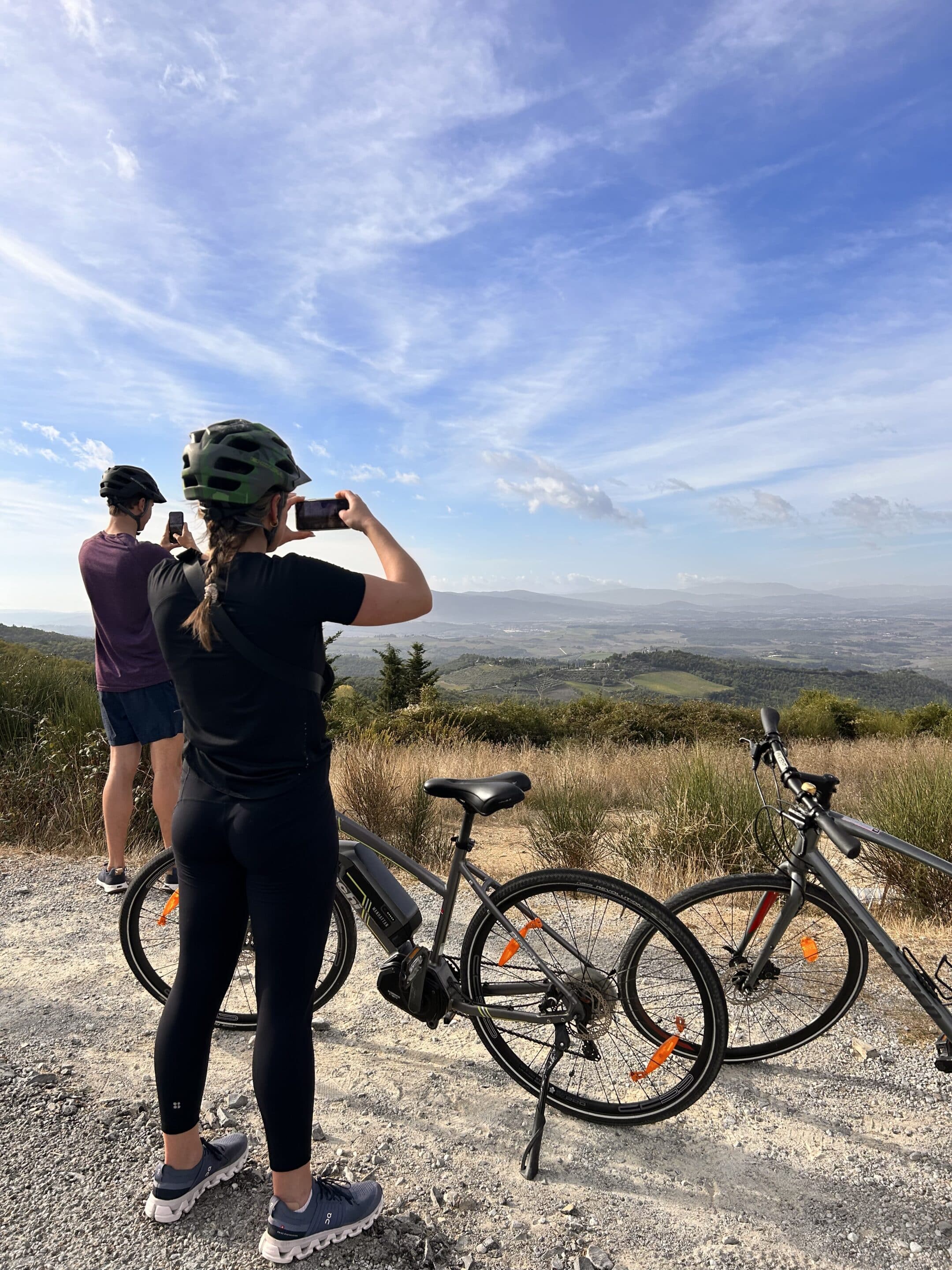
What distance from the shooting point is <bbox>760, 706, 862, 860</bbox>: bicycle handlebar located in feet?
8.28

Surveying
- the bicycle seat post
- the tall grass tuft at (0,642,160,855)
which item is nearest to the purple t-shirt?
the tall grass tuft at (0,642,160,855)

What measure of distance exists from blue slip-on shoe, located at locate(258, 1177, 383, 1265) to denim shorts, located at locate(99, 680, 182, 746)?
8.91 ft

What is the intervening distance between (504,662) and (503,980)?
5274cm

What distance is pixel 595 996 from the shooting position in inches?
103

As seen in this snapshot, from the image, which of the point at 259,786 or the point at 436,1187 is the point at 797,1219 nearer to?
the point at 436,1187

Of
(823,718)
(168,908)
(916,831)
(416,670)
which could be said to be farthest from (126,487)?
(416,670)

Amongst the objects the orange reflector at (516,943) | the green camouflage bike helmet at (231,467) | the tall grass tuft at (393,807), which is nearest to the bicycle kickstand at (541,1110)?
the orange reflector at (516,943)

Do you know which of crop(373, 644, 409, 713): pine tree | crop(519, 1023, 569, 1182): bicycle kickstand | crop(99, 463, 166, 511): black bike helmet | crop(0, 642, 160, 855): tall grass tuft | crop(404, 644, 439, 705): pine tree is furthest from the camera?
crop(404, 644, 439, 705): pine tree

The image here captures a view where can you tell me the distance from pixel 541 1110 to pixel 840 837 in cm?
141

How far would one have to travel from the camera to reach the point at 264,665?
5.81ft

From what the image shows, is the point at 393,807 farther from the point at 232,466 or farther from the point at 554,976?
the point at 232,466

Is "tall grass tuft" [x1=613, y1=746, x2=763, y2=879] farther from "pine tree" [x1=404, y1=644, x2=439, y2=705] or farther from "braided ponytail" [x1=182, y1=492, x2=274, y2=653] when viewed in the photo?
"pine tree" [x1=404, y1=644, x2=439, y2=705]

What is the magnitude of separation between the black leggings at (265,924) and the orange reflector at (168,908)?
121cm

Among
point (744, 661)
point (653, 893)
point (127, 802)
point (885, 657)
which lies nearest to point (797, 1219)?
point (653, 893)
